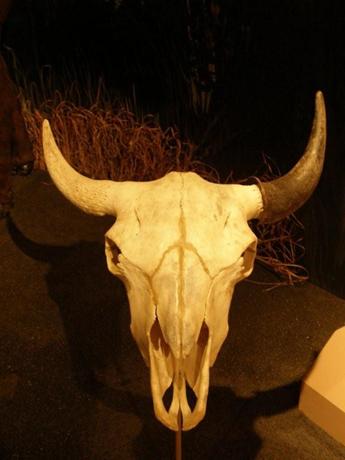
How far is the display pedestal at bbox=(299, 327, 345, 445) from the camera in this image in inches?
65.6

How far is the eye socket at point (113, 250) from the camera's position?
1.28 meters

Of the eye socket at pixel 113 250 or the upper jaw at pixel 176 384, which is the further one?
the eye socket at pixel 113 250

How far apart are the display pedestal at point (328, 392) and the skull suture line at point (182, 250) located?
70 cm

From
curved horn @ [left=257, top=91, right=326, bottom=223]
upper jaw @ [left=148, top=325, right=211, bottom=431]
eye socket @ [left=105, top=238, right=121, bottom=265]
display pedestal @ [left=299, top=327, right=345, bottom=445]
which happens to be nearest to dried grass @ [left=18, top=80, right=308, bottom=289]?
display pedestal @ [left=299, top=327, right=345, bottom=445]

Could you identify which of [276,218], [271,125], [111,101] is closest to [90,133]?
[111,101]

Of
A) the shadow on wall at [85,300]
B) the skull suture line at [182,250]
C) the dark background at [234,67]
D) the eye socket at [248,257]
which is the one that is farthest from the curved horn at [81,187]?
the dark background at [234,67]

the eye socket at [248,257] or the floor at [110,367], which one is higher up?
the eye socket at [248,257]

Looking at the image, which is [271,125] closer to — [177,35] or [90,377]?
[177,35]

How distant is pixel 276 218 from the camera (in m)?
1.43

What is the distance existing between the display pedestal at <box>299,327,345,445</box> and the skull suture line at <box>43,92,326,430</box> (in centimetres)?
70

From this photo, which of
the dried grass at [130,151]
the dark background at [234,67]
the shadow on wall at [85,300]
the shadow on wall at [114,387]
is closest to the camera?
the shadow on wall at [114,387]

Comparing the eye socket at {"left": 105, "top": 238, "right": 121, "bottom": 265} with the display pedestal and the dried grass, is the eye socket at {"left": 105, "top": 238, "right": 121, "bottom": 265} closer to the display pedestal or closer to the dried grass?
the display pedestal

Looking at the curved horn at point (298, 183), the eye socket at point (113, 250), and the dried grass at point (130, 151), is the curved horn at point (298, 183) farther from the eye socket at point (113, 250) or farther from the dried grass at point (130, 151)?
the dried grass at point (130, 151)

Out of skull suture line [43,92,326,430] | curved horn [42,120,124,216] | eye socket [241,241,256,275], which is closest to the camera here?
skull suture line [43,92,326,430]
